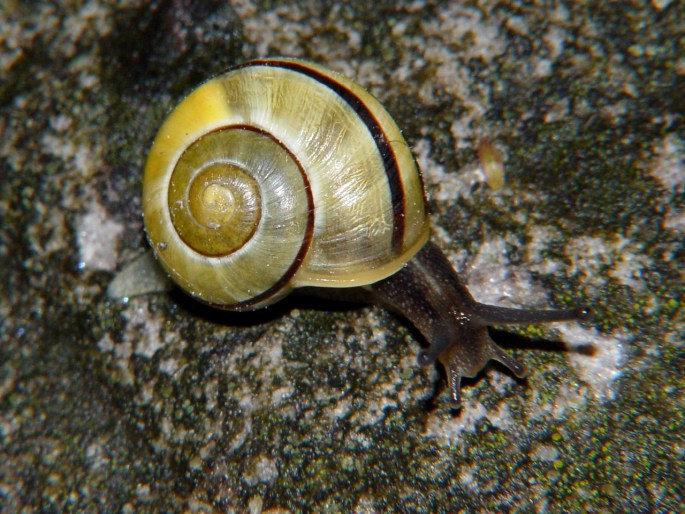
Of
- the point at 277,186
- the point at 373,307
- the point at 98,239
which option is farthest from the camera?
the point at 98,239

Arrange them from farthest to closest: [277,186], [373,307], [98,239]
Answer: [98,239] < [373,307] < [277,186]

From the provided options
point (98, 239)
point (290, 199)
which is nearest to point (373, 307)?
point (290, 199)

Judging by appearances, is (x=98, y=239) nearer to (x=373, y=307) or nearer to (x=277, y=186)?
(x=277, y=186)

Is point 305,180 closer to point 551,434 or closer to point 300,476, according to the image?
point 300,476

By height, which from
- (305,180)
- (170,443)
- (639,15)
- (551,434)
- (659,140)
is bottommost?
(170,443)

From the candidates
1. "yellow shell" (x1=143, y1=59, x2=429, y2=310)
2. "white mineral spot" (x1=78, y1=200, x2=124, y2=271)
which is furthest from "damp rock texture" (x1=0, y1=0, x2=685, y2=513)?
"yellow shell" (x1=143, y1=59, x2=429, y2=310)

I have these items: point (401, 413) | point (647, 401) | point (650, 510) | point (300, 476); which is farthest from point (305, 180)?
point (650, 510)
